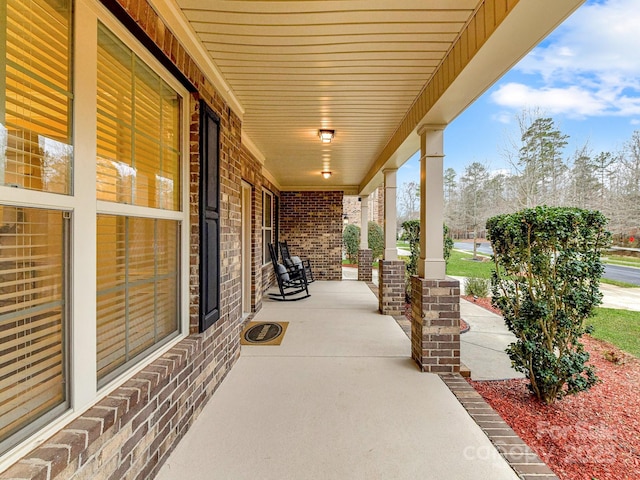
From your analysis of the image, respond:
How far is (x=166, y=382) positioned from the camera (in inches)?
70.5

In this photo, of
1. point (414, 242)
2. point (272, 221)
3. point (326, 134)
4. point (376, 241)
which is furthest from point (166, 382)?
point (376, 241)

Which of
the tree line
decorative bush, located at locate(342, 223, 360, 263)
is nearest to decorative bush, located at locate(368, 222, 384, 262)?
decorative bush, located at locate(342, 223, 360, 263)

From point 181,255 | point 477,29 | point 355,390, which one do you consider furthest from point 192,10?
point 355,390

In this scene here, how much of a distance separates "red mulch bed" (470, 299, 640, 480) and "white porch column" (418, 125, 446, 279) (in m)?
1.17

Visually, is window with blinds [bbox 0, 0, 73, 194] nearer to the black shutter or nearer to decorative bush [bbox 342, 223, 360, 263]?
the black shutter

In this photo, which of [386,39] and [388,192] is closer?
[386,39]

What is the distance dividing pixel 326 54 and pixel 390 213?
11.1ft

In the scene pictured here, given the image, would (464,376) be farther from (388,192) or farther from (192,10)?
(192,10)

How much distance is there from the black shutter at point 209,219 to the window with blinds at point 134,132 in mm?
185

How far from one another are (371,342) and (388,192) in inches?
104

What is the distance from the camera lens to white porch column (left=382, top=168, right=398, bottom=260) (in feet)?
17.0

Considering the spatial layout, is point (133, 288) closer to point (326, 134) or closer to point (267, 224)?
point (326, 134)

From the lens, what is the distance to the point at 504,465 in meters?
1.76

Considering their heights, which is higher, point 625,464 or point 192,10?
point 192,10
